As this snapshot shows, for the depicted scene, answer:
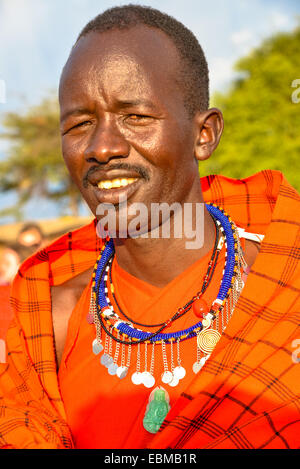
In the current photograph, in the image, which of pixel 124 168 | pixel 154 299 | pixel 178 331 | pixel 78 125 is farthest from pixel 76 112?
pixel 178 331

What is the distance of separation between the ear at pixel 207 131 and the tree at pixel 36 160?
111 ft

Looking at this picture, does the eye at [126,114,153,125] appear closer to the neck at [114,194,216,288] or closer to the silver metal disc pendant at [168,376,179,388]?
the neck at [114,194,216,288]

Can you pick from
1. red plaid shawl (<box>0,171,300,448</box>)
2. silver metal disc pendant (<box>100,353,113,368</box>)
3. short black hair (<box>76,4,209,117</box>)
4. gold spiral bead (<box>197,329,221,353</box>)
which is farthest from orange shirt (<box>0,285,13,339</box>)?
short black hair (<box>76,4,209,117</box>)

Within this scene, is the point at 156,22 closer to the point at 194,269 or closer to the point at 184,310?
the point at 194,269

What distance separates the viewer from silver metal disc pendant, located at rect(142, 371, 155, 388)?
7.94 feet

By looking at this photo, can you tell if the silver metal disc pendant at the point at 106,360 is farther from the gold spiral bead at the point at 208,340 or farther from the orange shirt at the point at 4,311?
the orange shirt at the point at 4,311

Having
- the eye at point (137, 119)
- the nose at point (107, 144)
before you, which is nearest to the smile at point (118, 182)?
the nose at point (107, 144)

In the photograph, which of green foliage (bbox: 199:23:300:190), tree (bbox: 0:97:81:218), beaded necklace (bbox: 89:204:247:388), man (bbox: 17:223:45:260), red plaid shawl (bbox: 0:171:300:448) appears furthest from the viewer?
tree (bbox: 0:97:81:218)

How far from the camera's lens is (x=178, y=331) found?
2.51 m

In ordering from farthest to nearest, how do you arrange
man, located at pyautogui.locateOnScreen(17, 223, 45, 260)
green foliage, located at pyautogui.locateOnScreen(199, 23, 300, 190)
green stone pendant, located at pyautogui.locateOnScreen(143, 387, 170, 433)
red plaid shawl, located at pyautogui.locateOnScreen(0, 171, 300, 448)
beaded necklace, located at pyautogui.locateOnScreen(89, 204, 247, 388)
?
green foliage, located at pyautogui.locateOnScreen(199, 23, 300, 190) < man, located at pyautogui.locateOnScreen(17, 223, 45, 260) < beaded necklace, located at pyautogui.locateOnScreen(89, 204, 247, 388) < green stone pendant, located at pyautogui.locateOnScreen(143, 387, 170, 433) < red plaid shawl, located at pyautogui.locateOnScreen(0, 171, 300, 448)

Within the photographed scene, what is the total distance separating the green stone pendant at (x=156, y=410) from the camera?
222 cm

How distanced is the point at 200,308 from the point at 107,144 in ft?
2.82

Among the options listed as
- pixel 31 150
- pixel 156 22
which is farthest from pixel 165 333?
pixel 31 150

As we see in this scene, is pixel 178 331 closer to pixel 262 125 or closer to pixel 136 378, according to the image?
pixel 136 378
